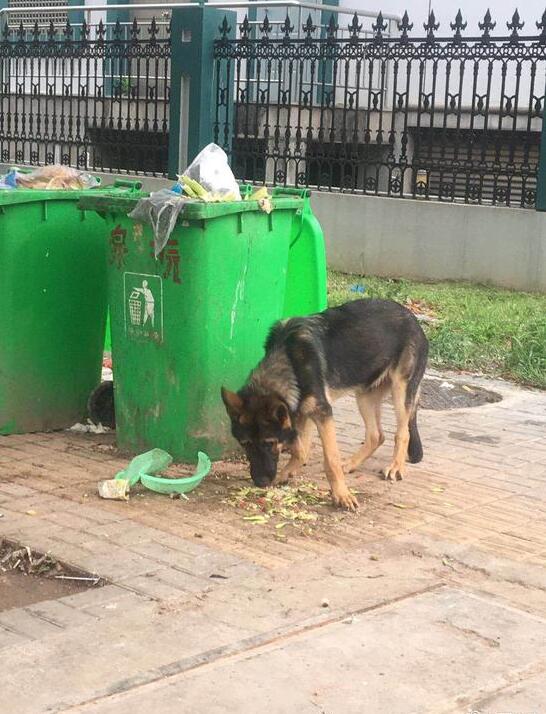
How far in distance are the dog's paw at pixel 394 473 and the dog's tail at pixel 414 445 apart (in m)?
0.21

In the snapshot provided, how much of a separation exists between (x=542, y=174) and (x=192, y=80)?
Result: 5.04m

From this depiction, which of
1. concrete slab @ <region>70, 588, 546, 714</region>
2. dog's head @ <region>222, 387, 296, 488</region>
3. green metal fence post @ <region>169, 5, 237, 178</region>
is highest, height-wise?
green metal fence post @ <region>169, 5, 237, 178</region>

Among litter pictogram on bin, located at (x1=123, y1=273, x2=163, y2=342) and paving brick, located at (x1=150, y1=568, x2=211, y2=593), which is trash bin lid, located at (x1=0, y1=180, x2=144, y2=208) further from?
paving brick, located at (x1=150, y1=568, x2=211, y2=593)

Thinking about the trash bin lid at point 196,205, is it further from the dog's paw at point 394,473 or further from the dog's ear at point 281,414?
the dog's paw at point 394,473

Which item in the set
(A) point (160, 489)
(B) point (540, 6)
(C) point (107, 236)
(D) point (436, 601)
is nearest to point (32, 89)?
(B) point (540, 6)

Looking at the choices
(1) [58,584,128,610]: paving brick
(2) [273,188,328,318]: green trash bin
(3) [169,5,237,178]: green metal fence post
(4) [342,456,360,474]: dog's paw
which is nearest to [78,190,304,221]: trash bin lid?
(2) [273,188,328,318]: green trash bin

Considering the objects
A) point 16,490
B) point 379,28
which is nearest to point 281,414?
point 16,490

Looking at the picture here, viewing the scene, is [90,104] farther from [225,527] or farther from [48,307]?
[225,527]

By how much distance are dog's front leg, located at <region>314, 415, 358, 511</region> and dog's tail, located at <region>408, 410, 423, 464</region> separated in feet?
2.62

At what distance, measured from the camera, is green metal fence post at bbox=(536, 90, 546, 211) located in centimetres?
1157

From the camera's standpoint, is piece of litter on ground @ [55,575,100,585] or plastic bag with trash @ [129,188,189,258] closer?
piece of litter on ground @ [55,575,100,585]

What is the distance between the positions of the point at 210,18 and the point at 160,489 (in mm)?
9857

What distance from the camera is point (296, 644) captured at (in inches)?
152

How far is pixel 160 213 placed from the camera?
573 cm
